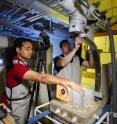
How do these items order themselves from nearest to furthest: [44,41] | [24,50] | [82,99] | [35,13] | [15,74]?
[82,99] < [15,74] < [24,50] < [35,13] < [44,41]

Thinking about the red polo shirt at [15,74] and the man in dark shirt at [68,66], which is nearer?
the red polo shirt at [15,74]

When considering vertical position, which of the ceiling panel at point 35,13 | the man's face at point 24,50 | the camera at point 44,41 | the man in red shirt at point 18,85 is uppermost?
the ceiling panel at point 35,13

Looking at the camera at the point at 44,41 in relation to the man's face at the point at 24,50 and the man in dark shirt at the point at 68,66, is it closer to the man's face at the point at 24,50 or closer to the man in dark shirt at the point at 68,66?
the man in dark shirt at the point at 68,66

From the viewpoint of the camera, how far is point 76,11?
1.19m

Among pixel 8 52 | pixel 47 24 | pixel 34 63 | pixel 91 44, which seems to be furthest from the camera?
pixel 47 24

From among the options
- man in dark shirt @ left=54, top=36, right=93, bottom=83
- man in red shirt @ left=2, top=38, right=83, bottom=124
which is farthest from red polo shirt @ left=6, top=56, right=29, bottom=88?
man in dark shirt @ left=54, top=36, right=93, bottom=83

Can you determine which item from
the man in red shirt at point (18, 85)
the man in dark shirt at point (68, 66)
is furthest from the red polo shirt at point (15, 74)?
the man in dark shirt at point (68, 66)

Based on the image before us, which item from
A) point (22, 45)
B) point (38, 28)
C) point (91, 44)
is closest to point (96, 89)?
point (91, 44)

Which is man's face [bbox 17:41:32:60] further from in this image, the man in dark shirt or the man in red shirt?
the man in dark shirt

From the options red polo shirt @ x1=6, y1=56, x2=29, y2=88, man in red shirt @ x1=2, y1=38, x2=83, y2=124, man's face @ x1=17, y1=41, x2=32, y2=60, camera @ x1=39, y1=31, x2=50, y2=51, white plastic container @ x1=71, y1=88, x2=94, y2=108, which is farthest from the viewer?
camera @ x1=39, y1=31, x2=50, y2=51

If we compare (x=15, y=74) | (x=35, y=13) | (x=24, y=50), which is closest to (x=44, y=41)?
(x=35, y=13)

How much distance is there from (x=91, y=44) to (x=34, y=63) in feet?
4.19

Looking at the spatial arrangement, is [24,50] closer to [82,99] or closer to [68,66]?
[68,66]

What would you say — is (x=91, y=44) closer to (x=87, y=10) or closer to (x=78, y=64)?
(x=87, y=10)
